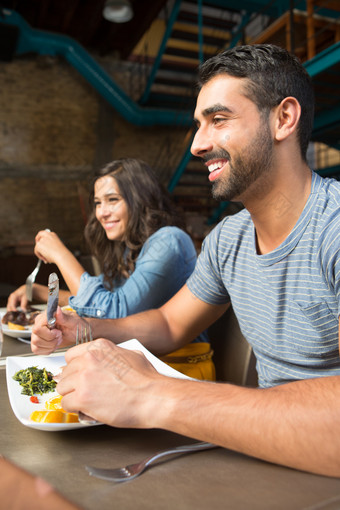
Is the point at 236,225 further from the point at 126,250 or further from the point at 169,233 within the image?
the point at 126,250

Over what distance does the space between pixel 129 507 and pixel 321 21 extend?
188 inches

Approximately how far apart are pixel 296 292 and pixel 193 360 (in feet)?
1.47

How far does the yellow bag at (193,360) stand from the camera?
1191 mm

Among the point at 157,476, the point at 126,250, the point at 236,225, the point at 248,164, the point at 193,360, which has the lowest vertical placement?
the point at 193,360

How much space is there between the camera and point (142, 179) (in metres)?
1.88

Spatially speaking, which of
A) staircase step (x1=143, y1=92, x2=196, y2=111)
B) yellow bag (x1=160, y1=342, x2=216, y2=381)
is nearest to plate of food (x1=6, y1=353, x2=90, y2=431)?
yellow bag (x1=160, y1=342, x2=216, y2=381)

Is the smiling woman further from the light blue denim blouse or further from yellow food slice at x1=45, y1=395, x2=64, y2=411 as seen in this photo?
yellow food slice at x1=45, y1=395, x2=64, y2=411

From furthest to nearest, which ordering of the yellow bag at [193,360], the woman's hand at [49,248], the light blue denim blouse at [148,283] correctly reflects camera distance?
the woman's hand at [49,248], the light blue denim blouse at [148,283], the yellow bag at [193,360]

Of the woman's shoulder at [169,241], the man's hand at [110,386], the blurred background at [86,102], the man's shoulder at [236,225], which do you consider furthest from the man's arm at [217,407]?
the blurred background at [86,102]

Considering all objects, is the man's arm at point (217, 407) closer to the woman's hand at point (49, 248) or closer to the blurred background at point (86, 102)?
the woman's hand at point (49, 248)

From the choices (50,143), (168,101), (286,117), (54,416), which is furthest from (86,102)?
(54,416)

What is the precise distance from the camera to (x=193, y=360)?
1.20 m

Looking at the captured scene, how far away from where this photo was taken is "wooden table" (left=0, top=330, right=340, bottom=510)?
447mm

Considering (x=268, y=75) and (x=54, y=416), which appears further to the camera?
(x=268, y=75)
